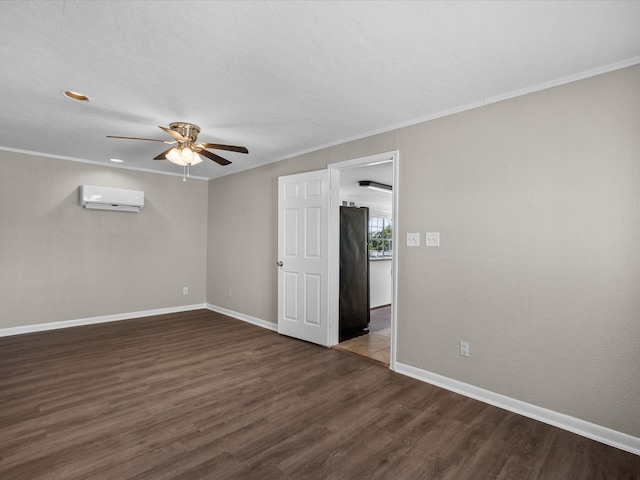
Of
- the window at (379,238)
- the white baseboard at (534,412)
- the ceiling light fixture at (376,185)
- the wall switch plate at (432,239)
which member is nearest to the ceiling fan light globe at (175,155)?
the wall switch plate at (432,239)

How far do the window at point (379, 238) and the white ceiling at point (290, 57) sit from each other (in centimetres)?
406

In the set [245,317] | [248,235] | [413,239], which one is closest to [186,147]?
[248,235]

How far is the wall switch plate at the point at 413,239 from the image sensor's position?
10.4 ft

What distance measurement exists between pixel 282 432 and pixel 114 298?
4.28 meters

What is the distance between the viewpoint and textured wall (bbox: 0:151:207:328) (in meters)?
4.45

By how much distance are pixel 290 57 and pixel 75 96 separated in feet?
6.32

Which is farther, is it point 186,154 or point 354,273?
point 354,273

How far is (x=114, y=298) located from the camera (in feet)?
17.2

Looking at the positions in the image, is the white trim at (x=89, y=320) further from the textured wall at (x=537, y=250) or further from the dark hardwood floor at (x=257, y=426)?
the textured wall at (x=537, y=250)

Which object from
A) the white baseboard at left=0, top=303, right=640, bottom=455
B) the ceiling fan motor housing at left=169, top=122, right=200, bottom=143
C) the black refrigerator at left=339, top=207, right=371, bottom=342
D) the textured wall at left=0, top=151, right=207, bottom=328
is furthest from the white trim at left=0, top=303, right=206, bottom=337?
the white baseboard at left=0, top=303, right=640, bottom=455

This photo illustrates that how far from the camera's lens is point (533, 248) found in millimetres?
2504

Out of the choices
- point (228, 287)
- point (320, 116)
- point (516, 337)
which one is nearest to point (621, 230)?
point (516, 337)

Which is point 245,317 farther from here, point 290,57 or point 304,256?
point 290,57

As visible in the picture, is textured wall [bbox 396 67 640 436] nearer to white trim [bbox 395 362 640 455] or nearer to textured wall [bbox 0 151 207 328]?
white trim [bbox 395 362 640 455]
